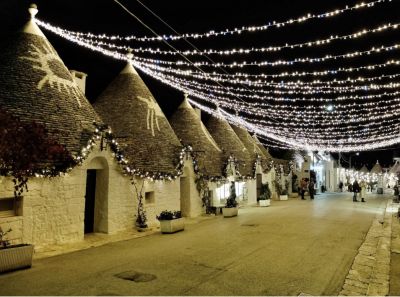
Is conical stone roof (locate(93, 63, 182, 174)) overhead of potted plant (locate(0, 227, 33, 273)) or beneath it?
overhead

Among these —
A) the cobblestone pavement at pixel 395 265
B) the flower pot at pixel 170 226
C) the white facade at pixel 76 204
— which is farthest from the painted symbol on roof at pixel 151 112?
the cobblestone pavement at pixel 395 265

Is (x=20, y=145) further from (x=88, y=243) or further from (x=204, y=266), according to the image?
(x=204, y=266)

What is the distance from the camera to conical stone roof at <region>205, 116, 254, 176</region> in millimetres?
23531

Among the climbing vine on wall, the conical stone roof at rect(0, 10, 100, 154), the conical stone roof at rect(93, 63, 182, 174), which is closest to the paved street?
the climbing vine on wall

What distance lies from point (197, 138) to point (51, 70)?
979 centimetres

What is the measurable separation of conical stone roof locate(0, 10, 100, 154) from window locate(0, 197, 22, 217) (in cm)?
199

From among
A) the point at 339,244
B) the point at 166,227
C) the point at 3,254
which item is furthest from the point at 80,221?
the point at 339,244

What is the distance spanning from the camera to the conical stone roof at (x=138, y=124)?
13984mm

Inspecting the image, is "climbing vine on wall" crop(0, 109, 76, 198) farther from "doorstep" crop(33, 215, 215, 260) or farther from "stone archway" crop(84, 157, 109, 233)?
"stone archway" crop(84, 157, 109, 233)

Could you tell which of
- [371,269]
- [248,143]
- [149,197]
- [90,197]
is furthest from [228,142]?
[371,269]

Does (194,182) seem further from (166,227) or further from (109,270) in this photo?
(109,270)

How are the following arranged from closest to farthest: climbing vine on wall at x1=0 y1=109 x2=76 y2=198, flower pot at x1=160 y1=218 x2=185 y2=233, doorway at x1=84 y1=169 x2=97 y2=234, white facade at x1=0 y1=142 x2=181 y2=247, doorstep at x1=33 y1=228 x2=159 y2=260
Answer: climbing vine on wall at x1=0 y1=109 x2=76 y2=198, doorstep at x1=33 y1=228 x2=159 y2=260, white facade at x1=0 y1=142 x2=181 y2=247, flower pot at x1=160 y1=218 x2=185 y2=233, doorway at x1=84 y1=169 x2=97 y2=234

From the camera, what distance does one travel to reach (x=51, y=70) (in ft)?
37.4

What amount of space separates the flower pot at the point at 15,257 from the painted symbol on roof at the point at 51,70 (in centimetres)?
549
